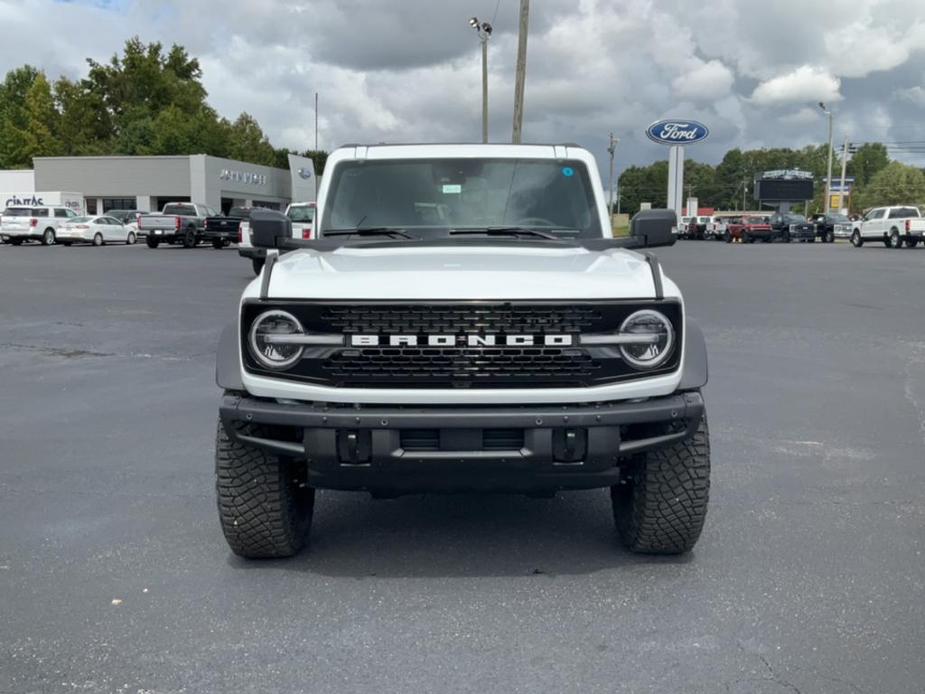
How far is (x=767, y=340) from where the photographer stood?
11141 millimetres

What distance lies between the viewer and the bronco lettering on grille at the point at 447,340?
3.47 meters

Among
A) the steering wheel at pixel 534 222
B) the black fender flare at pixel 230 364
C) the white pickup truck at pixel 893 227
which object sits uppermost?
the white pickup truck at pixel 893 227

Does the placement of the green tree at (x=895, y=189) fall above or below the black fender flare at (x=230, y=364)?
above

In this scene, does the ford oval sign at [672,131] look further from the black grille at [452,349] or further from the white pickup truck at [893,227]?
the black grille at [452,349]

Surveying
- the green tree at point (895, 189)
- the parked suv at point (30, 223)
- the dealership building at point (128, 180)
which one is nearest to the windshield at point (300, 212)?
the parked suv at point (30, 223)

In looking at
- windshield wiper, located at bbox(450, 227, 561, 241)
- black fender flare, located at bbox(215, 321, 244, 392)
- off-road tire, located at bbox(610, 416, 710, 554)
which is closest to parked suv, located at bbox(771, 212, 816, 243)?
windshield wiper, located at bbox(450, 227, 561, 241)

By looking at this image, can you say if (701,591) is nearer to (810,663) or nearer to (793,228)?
(810,663)

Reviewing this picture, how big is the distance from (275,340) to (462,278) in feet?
2.52

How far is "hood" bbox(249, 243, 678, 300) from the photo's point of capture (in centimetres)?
349

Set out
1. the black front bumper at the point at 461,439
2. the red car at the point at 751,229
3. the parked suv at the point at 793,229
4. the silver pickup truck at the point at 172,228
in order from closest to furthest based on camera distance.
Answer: the black front bumper at the point at 461,439 → the silver pickup truck at the point at 172,228 → the parked suv at the point at 793,229 → the red car at the point at 751,229

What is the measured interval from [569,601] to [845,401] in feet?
16.2

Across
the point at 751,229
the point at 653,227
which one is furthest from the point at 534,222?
the point at 751,229

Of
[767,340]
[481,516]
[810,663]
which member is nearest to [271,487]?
[481,516]

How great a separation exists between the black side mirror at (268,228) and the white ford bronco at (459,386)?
111cm
